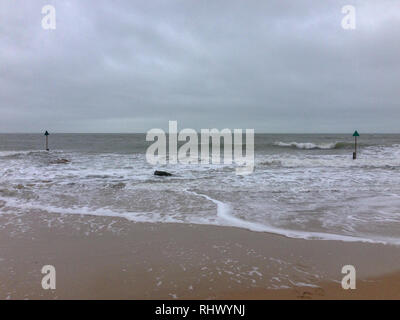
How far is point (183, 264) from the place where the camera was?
13.3 feet

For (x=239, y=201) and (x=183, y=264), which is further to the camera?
(x=239, y=201)

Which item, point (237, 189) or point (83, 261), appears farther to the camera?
point (237, 189)

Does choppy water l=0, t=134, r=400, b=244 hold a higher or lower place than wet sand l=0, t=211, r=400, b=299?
higher

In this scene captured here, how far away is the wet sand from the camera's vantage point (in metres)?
3.37

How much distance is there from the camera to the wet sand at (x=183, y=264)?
3371mm

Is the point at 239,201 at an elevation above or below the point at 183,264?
above

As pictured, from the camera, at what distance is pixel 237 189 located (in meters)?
9.59

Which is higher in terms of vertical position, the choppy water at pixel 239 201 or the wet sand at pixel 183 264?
the choppy water at pixel 239 201

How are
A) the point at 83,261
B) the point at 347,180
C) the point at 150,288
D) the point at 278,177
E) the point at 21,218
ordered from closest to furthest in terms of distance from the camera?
the point at 150,288 < the point at 83,261 < the point at 21,218 < the point at 347,180 < the point at 278,177

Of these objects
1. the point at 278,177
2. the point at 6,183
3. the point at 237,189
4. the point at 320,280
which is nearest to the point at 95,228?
the point at 320,280

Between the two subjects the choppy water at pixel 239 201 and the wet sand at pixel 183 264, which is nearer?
the wet sand at pixel 183 264

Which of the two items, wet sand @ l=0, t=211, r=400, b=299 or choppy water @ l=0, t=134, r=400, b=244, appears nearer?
wet sand @ l=0, t=211, r=400, b=299
